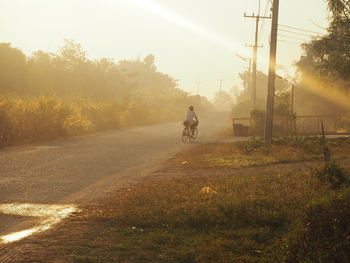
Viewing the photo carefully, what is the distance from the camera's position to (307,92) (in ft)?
164

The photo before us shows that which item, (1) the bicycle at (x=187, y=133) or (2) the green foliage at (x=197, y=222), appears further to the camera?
(1) the bicycle at (x=187, y=133)

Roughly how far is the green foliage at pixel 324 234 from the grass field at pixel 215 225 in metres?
0.01

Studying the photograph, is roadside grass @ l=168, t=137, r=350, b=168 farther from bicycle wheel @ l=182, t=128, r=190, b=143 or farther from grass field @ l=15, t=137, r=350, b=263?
grass field @ l=15, t=137, r=350, b=263

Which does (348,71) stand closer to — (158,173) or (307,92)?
(158,173)

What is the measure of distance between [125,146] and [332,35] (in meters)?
12.5

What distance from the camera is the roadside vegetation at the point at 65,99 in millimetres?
19562

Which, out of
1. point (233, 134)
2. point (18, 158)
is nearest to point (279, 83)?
point (233, 134)

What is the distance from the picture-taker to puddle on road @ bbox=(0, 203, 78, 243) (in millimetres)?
5668

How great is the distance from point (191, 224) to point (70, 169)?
6352mm

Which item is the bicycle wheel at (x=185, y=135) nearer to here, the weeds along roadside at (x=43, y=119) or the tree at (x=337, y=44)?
the weeds along roadside at (x=43, y=119)

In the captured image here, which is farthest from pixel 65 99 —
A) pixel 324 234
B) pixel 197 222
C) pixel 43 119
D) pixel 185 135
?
pixel 324 234

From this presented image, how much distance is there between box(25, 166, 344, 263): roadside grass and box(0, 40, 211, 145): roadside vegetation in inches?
479

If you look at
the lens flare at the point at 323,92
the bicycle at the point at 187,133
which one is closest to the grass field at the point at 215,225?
the bicycle at the point at 187,133

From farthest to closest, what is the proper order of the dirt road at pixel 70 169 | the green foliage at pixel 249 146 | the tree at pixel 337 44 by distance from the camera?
1. the tree at pixel 337 44
2. the green foliage at pixel 249 146
3. the dirt road at pixel 70 169
